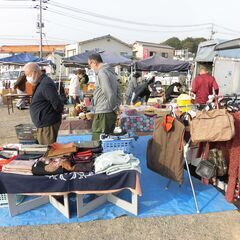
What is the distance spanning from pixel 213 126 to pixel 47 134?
2157 millimetres

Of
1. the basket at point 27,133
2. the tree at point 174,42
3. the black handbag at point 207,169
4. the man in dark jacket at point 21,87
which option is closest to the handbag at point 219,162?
the black handbag at point 207,169

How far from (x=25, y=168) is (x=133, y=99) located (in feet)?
23.6

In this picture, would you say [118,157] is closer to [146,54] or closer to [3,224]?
[3,224]

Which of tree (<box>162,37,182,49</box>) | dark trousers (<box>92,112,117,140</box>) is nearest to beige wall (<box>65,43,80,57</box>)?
tree (<box>162,37,182,49</box>)

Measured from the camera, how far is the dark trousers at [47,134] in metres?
4.00

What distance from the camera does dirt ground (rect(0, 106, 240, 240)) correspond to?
307 centimetres

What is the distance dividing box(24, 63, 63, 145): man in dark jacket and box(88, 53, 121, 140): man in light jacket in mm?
635

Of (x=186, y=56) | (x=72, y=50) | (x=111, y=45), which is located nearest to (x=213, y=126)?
(x=186, y=56)

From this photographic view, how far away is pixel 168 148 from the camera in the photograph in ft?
12.2

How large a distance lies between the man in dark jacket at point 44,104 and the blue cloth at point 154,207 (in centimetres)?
95

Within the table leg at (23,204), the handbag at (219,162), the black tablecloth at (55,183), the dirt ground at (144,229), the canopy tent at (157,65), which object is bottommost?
the dirt ground at (144,229)

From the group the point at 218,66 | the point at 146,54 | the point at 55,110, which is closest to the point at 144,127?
the point at 55,110

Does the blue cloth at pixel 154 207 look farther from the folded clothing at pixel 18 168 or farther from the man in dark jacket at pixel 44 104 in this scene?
the man in dark jacket at pixel 44 104

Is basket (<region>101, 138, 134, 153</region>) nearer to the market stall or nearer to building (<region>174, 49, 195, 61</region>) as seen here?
the market stall
